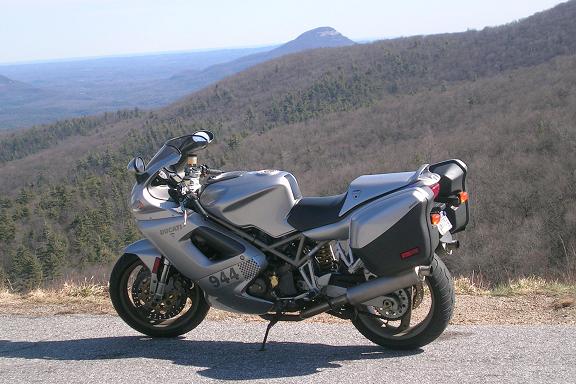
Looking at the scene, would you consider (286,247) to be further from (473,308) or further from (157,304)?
(473,308)

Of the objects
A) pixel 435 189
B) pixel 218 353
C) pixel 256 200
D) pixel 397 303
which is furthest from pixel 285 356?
pixel 435 189

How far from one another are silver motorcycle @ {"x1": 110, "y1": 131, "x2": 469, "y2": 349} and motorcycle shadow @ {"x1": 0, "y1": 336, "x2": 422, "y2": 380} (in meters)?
0.19

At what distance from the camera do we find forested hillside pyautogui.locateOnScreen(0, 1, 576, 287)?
119 feet

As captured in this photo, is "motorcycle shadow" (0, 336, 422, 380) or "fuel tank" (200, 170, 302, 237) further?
"fuel tank" (200, 170, 302, 237)

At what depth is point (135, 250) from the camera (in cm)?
570

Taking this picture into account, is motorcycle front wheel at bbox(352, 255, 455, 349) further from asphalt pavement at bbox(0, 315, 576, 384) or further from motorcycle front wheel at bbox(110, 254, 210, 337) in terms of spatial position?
motorcycle front wheel at bbox(110, 254, 210, 337)

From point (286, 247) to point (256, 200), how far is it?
0.43m

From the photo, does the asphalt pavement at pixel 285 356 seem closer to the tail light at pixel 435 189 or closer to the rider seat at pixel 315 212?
the rider seat at pixel 315 212

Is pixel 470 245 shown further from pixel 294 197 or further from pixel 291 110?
pixel 291 110

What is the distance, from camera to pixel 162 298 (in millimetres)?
5652

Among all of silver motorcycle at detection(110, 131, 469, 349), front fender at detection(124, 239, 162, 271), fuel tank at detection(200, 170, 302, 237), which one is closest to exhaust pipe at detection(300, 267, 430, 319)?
silver motorcycle at detection(110, 131, 469, 349)

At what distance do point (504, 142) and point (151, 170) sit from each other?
163 feet

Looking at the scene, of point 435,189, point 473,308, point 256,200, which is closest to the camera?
point 435,189

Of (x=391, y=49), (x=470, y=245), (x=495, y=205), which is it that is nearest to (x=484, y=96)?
→ (x=495, y=205)
